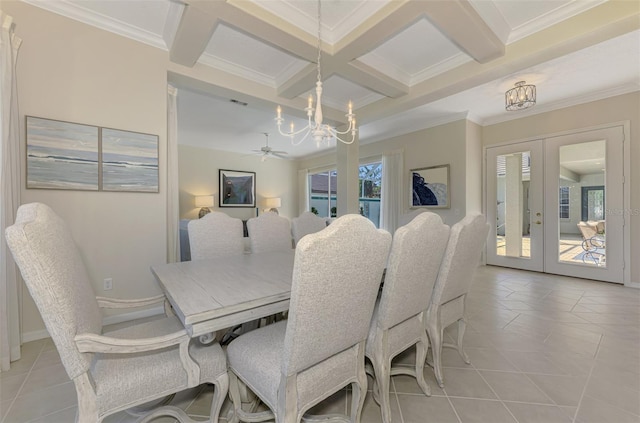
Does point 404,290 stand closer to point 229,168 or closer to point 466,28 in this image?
point 466,28

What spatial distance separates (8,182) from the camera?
6.15 feet

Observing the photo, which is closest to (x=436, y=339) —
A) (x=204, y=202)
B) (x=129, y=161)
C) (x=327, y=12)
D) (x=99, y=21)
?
(x=327, y=12)

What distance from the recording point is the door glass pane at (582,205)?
3.82 metres

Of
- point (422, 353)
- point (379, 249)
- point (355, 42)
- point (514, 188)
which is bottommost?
point (422, 353)

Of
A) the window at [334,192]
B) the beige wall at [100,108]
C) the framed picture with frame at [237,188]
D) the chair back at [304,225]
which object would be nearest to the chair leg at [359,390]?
the chair back at [304,225]

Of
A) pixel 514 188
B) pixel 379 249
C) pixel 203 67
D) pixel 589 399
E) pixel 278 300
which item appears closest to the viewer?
pixel 379 249

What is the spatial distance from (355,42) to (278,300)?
2294 mm

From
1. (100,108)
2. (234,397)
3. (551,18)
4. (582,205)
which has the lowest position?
(234,397)

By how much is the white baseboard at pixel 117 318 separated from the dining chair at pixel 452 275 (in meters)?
2.59

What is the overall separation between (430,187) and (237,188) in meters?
4.74

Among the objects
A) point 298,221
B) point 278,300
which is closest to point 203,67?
point 298,221

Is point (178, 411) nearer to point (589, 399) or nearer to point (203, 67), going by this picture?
point (589, 399)

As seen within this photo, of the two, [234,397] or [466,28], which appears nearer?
[234,397]

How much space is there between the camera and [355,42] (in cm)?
241
